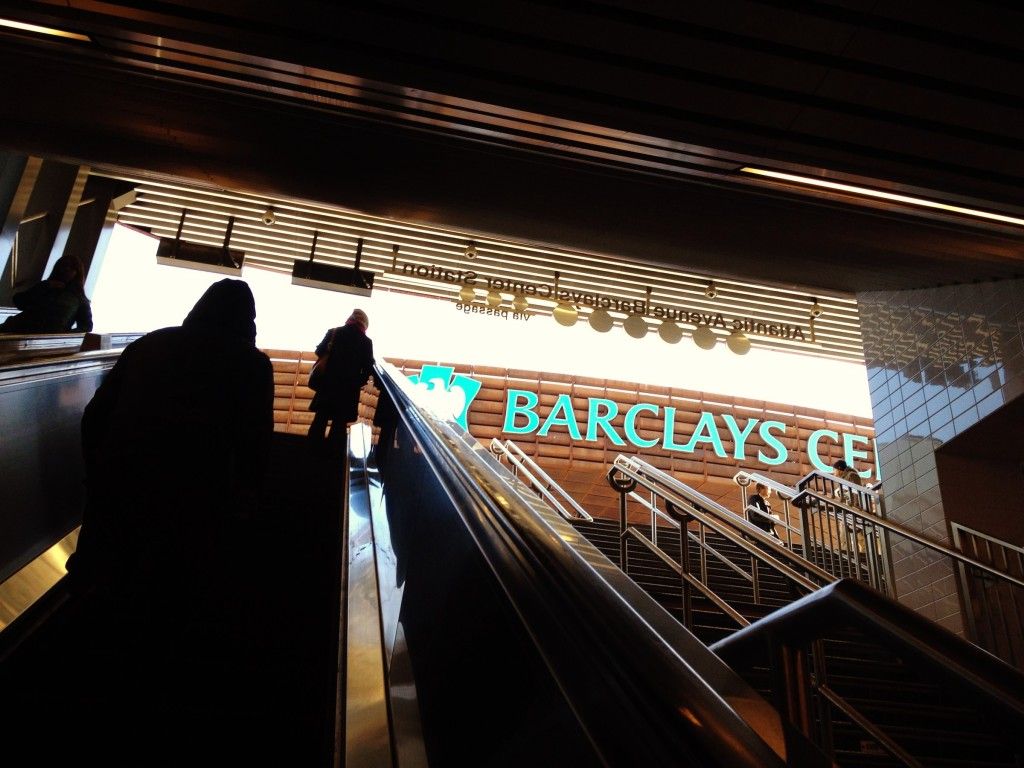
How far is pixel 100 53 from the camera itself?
12.8 feet

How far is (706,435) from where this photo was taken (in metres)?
12.0

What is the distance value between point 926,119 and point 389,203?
11.0ft

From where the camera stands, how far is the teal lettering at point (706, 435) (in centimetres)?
1188

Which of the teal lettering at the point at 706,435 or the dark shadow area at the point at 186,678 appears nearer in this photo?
the dark shadow area at the point at 186,678

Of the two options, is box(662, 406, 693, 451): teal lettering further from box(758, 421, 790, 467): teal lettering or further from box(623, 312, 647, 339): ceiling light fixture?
box(623, 312, 647, 339): ceiling light fixture

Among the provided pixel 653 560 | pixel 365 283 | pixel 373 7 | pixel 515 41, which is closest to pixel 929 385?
pixel 653 560

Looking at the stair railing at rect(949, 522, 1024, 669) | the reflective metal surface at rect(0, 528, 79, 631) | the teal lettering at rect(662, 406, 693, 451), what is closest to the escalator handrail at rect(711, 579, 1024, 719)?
the reflective metal surface at rect(0, 528, 79, 631)

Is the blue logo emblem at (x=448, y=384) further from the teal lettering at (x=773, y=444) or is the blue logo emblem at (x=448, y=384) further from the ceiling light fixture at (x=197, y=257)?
the teal lettering at (x=773, y=444)

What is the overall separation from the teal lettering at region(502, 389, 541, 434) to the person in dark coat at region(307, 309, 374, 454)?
6359mm

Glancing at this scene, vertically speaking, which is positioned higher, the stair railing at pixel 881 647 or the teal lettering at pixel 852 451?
the teal lettering at pixel 852 451

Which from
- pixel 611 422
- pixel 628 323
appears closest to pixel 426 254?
pixel 628 323

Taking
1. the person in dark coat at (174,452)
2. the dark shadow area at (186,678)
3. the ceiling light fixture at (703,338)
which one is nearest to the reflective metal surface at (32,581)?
the dark shadow area at (186,678)

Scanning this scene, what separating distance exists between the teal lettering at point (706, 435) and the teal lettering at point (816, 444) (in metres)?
1.50

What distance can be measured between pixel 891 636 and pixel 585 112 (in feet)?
10.9
